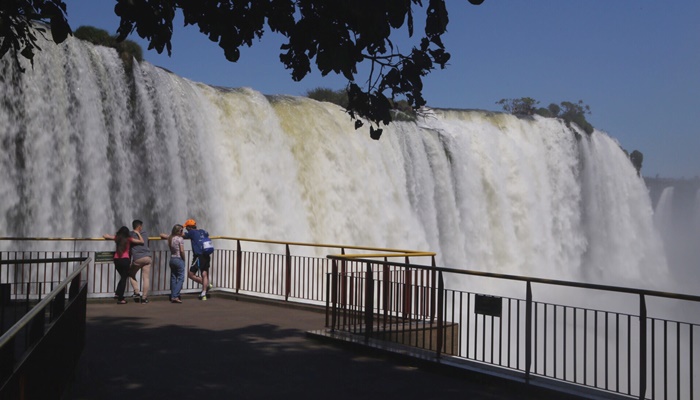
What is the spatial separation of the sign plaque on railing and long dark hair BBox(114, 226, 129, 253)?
27.2 ft

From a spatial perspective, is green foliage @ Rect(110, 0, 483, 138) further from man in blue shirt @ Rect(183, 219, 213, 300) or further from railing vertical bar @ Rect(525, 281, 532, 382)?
man in blue shirt @ Rect(183, 219, 213, 300)

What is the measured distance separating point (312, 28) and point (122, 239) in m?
9.46

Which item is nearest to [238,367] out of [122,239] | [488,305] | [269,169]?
[488,305]

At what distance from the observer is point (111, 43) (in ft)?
78.4

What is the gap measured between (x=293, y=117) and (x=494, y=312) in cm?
2008

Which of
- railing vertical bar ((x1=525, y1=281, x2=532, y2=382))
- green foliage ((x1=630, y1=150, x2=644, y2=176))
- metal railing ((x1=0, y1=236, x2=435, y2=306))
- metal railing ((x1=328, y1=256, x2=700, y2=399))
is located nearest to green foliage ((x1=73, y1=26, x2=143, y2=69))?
metal railing ((x1=0, y1=236, x2=435, y2=306))

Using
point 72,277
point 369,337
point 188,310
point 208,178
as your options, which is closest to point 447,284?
point 208,178

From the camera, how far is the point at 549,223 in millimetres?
42438

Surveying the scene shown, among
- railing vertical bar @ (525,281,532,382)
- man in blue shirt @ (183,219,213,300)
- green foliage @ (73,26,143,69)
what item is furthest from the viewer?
green foliage @ (73,26,143,69)

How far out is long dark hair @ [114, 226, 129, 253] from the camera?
15.1 meters

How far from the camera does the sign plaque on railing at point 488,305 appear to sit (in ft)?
28.6

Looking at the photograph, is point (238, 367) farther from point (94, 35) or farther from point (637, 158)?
point (637, 158)

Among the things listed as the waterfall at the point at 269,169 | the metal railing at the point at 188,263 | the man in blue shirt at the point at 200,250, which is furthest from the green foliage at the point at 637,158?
the man in blue shirt at the point at 200,250

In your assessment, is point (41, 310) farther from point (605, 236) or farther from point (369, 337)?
point (605, 236)
